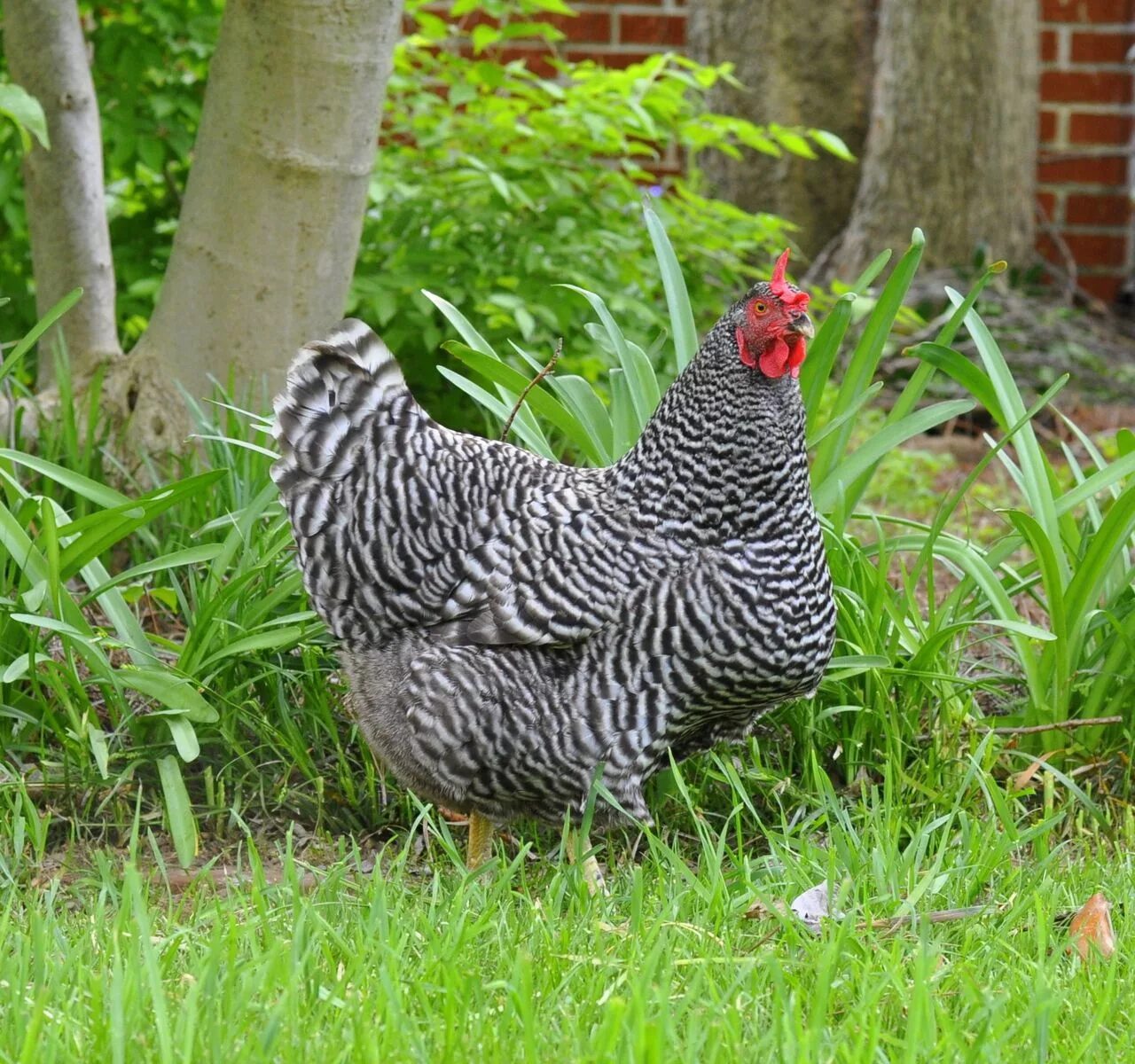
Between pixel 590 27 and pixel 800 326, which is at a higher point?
pixel 590 27

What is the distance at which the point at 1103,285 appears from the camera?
25.2 feet

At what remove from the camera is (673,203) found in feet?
15.8

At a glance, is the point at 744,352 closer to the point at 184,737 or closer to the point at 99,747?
the point at 184,737

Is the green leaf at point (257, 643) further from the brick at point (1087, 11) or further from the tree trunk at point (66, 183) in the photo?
the brick at point (1087, 11)

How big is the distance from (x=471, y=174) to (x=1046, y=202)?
4310 millimetres

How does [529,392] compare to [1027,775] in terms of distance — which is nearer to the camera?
[1027,775]

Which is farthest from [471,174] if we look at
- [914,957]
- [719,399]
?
[914,957]

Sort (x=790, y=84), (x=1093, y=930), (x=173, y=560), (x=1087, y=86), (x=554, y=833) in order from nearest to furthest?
1. (x=1093, y=930)
2. (x=173, y=560)
3. (x=554, y=833)
4. (x=790, y=84)
5. (x=1087, y=86)

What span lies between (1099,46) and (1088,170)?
0.62 metres

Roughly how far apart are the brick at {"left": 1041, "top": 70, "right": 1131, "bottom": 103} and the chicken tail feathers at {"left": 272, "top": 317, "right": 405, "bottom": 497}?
569 cm

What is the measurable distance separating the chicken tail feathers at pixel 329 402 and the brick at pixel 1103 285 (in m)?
5.69

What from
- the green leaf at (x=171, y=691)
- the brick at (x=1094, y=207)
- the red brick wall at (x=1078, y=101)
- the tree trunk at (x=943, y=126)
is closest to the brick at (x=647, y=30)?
the red brick wall at (x=1078, y=101)

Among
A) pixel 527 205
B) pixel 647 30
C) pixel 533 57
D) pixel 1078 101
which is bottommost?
pixel 527 205

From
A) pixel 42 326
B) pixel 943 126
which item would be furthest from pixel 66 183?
pixel 943 126
